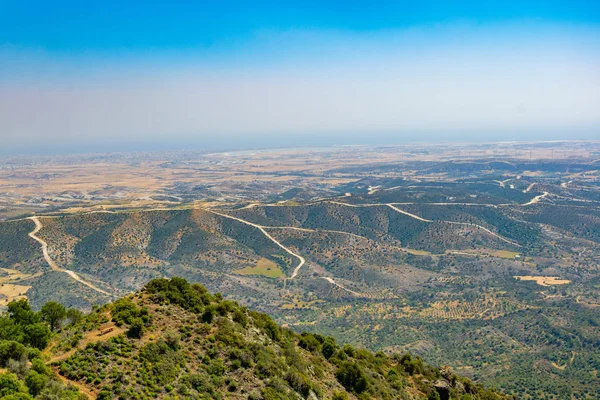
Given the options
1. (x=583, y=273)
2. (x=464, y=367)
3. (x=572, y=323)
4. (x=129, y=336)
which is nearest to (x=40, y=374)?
(x=129, y=336)

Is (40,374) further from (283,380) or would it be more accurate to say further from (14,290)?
(14,290)

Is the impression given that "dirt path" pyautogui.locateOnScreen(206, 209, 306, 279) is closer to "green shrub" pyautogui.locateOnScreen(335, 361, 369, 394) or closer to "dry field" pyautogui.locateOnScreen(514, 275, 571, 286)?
"dry field" pyautogui.locateOnScreen(514, 275, 571, 286)

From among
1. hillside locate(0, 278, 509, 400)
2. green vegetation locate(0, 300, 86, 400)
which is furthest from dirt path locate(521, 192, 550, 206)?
green vegetation locate(0, 300, 86, 400)

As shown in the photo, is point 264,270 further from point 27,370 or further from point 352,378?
point 27,370

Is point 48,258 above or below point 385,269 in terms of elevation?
above

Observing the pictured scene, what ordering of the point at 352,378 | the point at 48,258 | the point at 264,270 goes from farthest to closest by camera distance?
the point at 264,270 < the point at 48,258 < the point at 352,378

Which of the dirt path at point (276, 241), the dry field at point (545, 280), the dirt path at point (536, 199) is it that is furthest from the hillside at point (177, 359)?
the dirt path at point (536, 199)

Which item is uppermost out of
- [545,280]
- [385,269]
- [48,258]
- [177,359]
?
[177,359]

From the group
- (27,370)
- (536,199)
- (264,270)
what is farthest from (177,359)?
(536,199)
